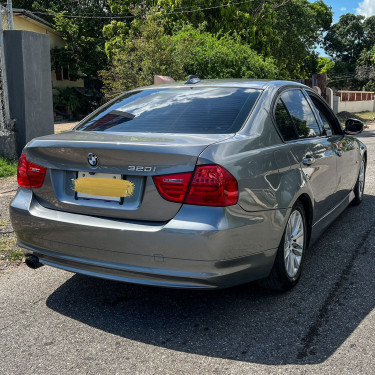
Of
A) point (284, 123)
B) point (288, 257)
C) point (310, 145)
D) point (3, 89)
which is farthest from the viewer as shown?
point (3, 89)

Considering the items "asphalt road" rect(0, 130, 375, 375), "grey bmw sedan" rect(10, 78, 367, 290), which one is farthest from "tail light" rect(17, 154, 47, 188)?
"asphalt road" rect(0, 130, 375, 375)

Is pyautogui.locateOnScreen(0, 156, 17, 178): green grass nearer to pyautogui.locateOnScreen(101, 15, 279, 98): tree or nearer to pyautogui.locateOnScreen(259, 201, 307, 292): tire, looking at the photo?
pyautogui.locateOnScreen(259, 201, 307, 292): tire

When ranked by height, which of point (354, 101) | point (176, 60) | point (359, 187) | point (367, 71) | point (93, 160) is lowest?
point (354, 101)

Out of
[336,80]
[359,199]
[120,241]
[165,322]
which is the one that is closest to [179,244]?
[120,241]

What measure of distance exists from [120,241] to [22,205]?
0.91m

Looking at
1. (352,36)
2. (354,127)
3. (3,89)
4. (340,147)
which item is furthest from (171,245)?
(352,36)

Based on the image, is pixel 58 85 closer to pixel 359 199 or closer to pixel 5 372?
pixel 359 199

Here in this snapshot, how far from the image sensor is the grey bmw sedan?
2943mm

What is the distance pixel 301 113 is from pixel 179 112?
4.13 feet

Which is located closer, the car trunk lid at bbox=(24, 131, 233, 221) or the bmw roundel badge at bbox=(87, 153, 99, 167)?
the car trunk lid at bbox=(24, 131, 233, 221)

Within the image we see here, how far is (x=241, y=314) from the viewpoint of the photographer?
3.42 metres

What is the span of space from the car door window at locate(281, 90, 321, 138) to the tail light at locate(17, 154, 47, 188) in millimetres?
2034

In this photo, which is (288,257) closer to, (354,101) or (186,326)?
(186,326)

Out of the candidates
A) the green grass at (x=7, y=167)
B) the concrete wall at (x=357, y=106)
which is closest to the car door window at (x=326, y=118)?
the green grass at (x=7, y=167)
